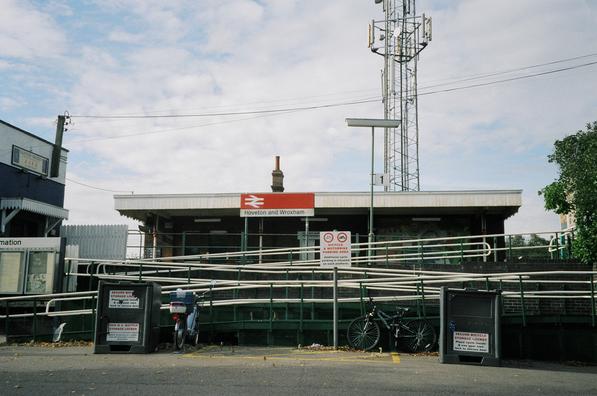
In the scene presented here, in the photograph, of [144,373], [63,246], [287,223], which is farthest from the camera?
[287,223]

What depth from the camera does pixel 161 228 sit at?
2745 cm

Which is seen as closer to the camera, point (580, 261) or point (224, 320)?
point (224, 320)

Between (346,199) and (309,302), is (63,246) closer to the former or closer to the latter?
(309,302)

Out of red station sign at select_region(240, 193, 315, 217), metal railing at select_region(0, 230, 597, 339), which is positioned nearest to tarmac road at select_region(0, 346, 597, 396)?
metal railing at select_region(0, 230, 597, 339)

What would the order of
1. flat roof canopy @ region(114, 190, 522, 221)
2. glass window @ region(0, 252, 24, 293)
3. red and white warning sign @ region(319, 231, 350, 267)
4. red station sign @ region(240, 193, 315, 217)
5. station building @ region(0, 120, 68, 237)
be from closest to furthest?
1. red and white warning sign @ region(319, 231, 350, 267)
2. glass window @ region(0, 252, 24, 293)
3. red station sign @ region(240, 193, 315, 217)
4. flat roof canopy @ region(114, 190, 522, 221)
5. station building @ region(0, 120, 68, 237)

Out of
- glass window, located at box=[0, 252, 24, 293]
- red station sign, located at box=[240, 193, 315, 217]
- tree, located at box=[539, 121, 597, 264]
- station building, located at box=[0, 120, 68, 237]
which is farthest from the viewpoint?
station building, located at box=[0, 120, 68, 237]

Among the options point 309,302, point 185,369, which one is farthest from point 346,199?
point 185,369

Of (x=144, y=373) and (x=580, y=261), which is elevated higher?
(x=580, y=261)

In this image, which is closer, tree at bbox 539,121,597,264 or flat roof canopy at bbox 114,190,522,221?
tree at bbox 539,121,597,264

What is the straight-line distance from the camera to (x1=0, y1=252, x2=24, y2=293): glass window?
16797 mm

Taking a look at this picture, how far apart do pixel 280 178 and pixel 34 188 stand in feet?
39.9

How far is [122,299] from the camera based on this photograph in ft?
40.5

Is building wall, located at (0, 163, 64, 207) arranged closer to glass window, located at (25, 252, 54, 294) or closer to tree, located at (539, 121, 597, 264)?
glass window, located at (25, 252, 54, 294)

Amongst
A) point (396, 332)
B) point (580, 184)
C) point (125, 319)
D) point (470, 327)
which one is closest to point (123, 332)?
point (125, 319)
